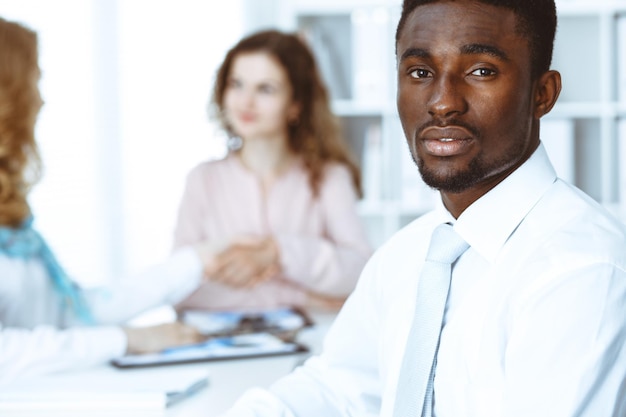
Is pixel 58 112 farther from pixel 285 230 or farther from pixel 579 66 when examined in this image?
pixel 579 66

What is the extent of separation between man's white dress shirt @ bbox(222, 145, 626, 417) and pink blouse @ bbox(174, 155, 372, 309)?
3.15 ft

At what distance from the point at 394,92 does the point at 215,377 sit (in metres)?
1.90

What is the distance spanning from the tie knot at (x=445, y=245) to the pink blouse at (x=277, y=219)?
3.63 ft

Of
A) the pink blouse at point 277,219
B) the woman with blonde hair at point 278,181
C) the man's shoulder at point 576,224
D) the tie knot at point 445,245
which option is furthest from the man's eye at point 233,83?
the man's shoulder at point 576,224

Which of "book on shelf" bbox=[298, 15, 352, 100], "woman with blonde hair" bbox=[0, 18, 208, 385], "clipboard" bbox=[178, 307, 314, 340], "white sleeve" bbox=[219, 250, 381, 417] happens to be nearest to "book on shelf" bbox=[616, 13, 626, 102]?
"book on shelf" bbox=[298, 15, 352, 100]

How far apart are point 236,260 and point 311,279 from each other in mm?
268

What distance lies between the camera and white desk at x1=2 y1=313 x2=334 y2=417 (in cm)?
129

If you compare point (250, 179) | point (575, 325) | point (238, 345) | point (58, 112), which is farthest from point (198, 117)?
point (575, 325)

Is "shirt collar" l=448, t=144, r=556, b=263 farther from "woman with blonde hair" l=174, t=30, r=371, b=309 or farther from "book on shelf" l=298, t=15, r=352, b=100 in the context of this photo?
"book on shelf" l=298, t=15, r=352, b=100

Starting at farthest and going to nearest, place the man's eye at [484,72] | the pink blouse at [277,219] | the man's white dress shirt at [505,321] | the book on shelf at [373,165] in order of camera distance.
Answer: the book on shelf at [373,165] < the pink blouse at [277,219] < the man's eye at [484,72] < the man's white dress shirt at [505,321]

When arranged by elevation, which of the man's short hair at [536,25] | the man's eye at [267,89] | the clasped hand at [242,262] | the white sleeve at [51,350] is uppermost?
the man's eye at [267,89]

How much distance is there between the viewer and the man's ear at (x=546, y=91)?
3.31 feet

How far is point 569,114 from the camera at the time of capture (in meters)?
3.11

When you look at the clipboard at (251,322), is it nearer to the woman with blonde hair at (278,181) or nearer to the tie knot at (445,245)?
the woman with blonde hair at (278,181)
